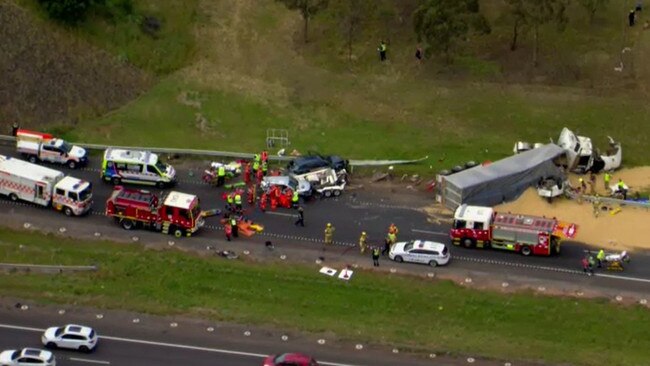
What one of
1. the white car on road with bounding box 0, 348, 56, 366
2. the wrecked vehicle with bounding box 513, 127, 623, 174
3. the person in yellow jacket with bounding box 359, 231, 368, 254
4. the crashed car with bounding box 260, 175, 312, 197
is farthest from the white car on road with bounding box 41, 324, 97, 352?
the wrecked vehicle with bounding box 513, 127, 623, 174

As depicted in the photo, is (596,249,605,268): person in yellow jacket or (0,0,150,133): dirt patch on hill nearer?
(596,249,605,268): person in yellow jacket

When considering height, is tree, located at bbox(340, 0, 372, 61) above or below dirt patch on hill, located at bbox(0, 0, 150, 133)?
above

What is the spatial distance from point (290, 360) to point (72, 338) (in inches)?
460

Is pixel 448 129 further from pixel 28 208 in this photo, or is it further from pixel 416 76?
pixel 28 208

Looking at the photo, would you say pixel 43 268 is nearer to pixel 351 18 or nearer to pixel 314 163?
pixel 314 163

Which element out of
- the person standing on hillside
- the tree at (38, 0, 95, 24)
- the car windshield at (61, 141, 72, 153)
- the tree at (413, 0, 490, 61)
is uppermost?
the tree at (413, 0, 490, 61)

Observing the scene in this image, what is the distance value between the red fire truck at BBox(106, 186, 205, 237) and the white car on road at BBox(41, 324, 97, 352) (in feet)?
40.6

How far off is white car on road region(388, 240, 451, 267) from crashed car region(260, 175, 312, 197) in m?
9.01

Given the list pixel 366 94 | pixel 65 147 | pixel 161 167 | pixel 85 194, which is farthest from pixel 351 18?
pixel 85 194

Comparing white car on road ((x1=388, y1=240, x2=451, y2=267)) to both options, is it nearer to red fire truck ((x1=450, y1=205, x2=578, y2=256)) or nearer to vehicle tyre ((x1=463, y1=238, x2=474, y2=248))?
Answer: vehicle tyre ((x1=463, y1=238, x2=474, y2=248))

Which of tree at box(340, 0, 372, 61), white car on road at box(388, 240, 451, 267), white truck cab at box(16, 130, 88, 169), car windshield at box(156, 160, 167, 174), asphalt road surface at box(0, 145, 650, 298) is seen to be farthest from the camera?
tree at box(340, 0, 372, 61)

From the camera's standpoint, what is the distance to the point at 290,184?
254ft

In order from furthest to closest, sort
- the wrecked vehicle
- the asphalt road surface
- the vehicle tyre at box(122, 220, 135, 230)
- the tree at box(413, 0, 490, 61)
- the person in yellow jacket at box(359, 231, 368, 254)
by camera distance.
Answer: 1. the tree at box(413, 0, 490, 61)
2. the wrecked vehicle
3. the vehicle tyre at box(122, 220, 135, 230)
4. the person in yellow jacket at box(359, 231, 368, 254)
5. the asphalt road surface

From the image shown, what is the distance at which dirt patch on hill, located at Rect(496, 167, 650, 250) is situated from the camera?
241 feet
